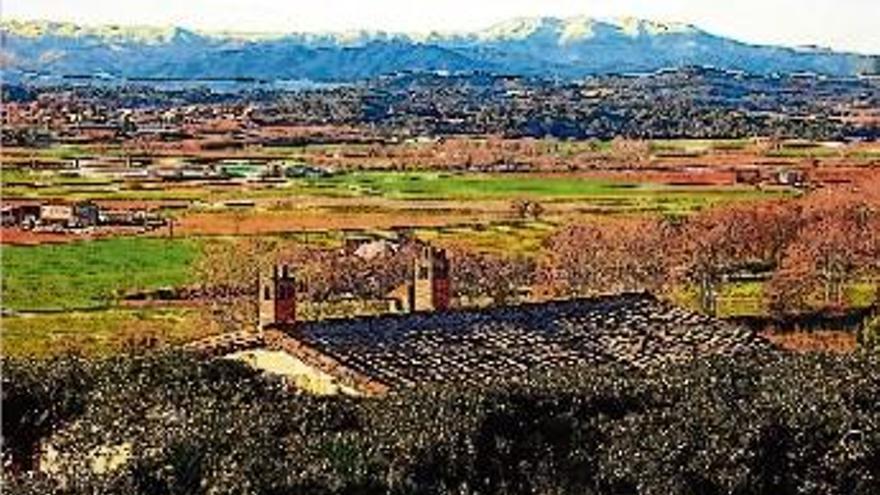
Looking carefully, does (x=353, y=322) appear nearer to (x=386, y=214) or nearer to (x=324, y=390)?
(x=324, y=390)

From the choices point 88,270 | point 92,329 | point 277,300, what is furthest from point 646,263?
point 277,300

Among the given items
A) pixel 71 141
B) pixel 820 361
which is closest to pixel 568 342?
pixel 820 361

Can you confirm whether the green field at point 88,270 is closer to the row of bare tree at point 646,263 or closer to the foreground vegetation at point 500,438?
the row of bare tree at point 646,263

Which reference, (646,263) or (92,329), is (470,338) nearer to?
(92,329)

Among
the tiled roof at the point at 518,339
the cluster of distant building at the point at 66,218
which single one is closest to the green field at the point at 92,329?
the tiled roof at the point at 518,339

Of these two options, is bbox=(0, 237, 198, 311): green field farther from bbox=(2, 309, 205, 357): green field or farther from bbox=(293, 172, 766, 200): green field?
bbox=(293, 172, 766, 200): green field

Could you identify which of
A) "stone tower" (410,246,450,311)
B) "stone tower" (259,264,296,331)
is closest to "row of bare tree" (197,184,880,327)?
"stone tower" (410,246,450,311)
